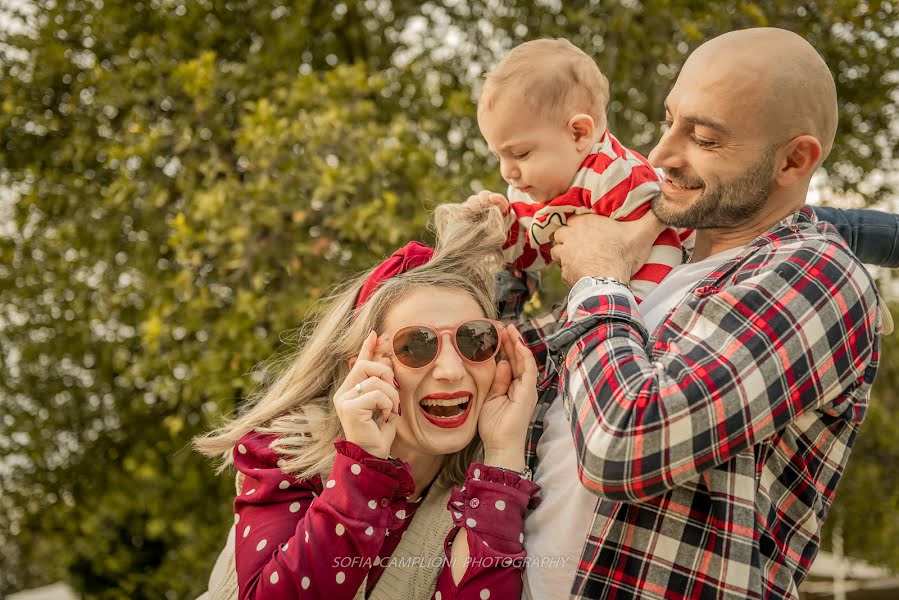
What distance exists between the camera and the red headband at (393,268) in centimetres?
249

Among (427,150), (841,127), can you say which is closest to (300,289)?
(427,150)

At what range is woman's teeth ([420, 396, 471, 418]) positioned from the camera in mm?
2178

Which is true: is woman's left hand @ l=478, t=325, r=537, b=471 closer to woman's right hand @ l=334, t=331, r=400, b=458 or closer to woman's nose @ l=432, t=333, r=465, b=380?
woman's nose @ l=432, t=333, r=465, b=380

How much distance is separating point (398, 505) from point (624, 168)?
106 cm

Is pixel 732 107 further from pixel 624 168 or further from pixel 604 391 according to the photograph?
pixel 604 391

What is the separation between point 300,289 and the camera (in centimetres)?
436

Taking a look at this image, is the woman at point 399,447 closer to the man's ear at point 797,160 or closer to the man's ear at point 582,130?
the man's ear at point 582,130

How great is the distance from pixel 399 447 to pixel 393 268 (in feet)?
1.81

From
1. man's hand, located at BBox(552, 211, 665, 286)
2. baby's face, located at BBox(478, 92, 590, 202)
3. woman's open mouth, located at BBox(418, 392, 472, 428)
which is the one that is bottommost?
woman's open mouth, located at BBox(418, 392, 472, 428)

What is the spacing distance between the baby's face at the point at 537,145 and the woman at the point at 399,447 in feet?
0.71

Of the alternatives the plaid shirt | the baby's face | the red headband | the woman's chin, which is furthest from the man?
the red headband

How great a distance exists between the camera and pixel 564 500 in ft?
6.42

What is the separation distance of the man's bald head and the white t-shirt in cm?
31

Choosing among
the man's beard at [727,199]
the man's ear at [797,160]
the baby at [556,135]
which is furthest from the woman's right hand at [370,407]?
the man's ear at [797,160]
